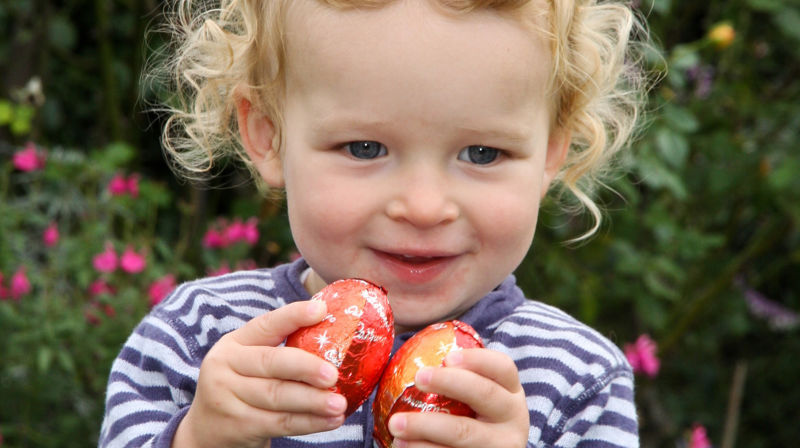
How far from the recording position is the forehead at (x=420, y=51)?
1283mm

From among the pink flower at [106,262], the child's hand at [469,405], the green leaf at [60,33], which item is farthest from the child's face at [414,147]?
the green leaf at [60,33]

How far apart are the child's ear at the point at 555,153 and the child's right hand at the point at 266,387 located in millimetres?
552

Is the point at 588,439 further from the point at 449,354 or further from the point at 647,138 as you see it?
the point at 647,138

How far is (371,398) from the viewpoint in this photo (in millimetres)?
1479

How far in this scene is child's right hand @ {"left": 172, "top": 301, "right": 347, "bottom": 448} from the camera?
45.2 inches

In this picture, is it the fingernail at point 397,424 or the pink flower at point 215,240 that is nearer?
the fingernail at point 397,424

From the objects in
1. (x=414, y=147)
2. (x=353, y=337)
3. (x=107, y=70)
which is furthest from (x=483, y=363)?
(x=107, y=70)

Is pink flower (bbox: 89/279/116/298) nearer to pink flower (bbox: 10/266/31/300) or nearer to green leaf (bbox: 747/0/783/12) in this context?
pink flower (bbox: 10/266/31/300)

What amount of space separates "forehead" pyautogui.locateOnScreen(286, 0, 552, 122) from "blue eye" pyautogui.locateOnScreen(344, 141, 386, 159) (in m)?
0.07

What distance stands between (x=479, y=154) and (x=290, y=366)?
393mm

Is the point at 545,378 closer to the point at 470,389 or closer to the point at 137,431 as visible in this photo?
the point at 470,389

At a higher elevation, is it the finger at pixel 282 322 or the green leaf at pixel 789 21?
the green leaf at pixel 789 21

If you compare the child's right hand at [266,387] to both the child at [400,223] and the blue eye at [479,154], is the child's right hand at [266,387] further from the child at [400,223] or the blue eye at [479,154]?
the blue eye at [479,154]

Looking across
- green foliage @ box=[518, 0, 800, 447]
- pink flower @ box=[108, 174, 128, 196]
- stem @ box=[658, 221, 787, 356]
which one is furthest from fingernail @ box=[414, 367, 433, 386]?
stem @ box=[658, 221, 787, 356]
